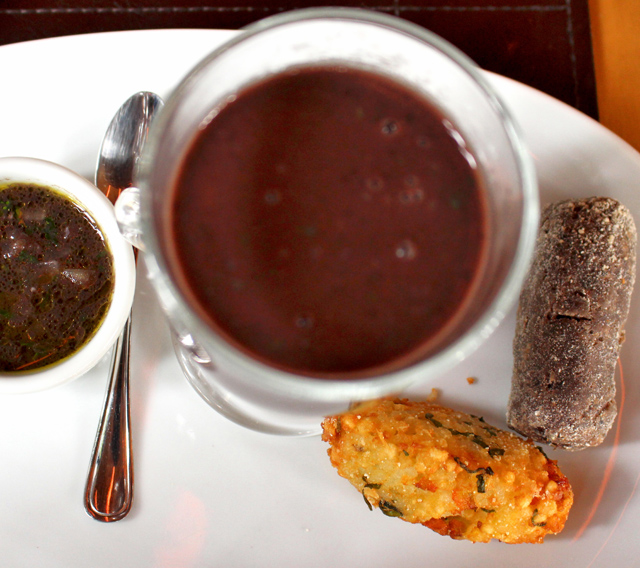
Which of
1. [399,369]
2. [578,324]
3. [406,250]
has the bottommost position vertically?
[578,324]

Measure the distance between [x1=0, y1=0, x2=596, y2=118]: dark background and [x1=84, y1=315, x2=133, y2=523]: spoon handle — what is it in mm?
727

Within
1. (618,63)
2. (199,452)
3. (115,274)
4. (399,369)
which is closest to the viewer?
(399,369)

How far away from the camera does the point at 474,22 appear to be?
1.38 metres

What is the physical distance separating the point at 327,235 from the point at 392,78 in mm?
244

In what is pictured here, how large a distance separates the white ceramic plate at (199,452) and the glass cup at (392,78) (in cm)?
36

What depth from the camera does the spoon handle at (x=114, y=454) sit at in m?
1.06

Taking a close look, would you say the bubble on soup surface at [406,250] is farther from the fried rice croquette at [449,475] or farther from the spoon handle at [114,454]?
the spoon handle at [114,454]

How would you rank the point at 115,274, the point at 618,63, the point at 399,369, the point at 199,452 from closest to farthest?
1. the point at 399,369
2. the point at 115,274
3. the point at 199,452
4. the point at 618,63

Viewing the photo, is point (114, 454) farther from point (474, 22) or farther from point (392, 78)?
point (474, 22)

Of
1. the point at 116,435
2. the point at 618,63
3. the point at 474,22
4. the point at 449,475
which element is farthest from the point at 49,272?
the point at 618,63

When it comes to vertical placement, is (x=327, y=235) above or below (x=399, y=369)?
above

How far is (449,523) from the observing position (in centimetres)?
106

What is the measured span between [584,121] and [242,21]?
0.75 m

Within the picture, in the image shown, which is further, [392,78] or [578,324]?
[578,324]
